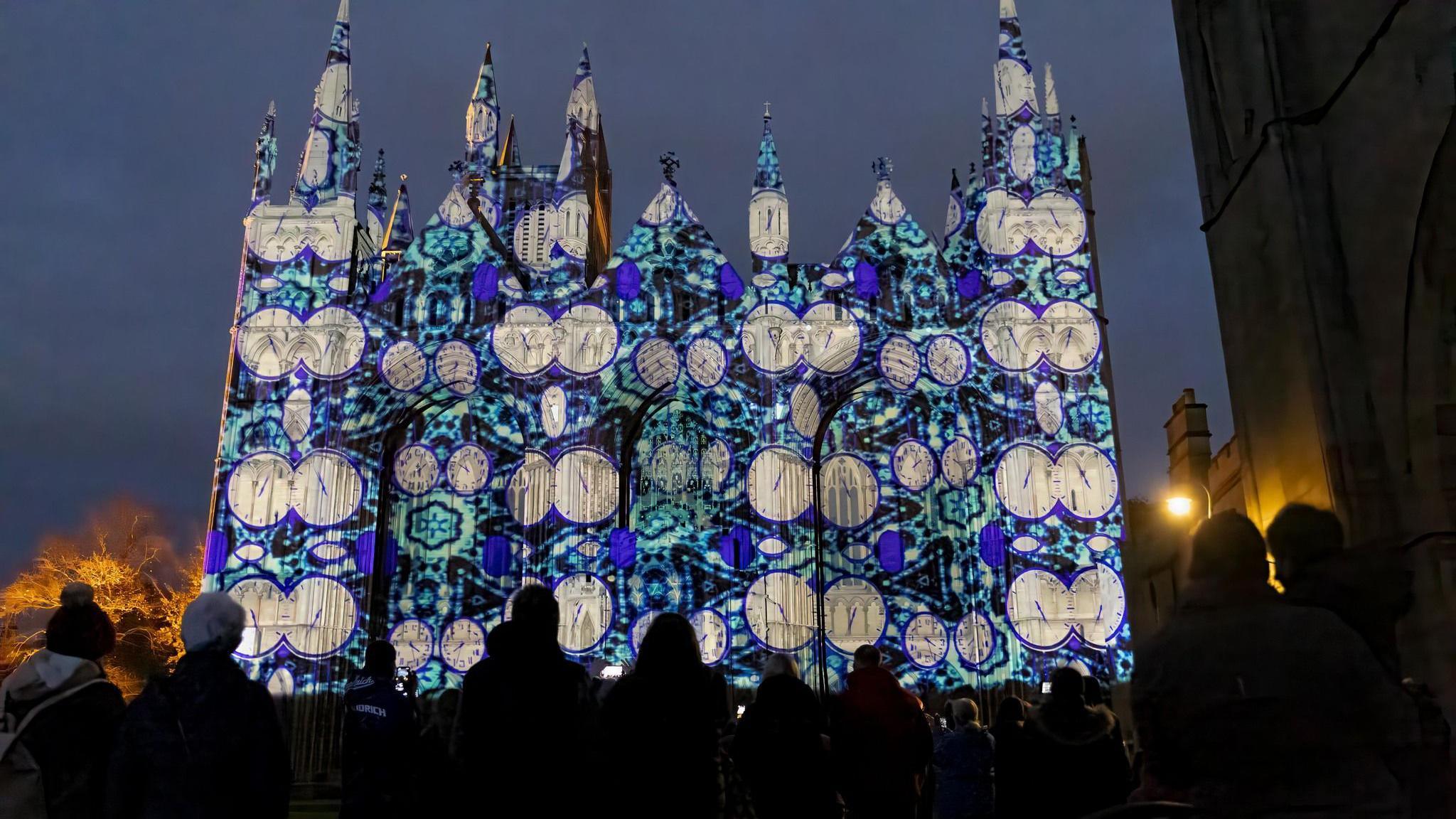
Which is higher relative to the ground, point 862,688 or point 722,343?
point 722,343

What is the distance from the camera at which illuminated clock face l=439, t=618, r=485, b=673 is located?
1892 centimetres

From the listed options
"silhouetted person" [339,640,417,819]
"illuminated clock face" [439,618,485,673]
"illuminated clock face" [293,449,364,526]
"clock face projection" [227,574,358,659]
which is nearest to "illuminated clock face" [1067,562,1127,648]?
"illuminated clock face" [439,618,485,673]

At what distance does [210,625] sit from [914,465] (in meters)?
17.0

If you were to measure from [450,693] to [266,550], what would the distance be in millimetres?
15819

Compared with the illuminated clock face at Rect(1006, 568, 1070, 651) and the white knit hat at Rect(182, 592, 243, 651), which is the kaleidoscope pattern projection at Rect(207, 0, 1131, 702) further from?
the white knit hat at Rect(182, 592, 243, 651)

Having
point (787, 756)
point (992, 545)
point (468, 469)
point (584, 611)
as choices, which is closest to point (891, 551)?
point (992, 545)

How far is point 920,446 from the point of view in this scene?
19453 mm

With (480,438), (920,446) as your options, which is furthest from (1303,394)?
(480,438)

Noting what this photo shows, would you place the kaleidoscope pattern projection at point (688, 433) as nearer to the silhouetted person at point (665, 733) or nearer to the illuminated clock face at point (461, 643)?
the illuminated clock face at point (461, 643)

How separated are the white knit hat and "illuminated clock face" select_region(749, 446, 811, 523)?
15273 millimetres

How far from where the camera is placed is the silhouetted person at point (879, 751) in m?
5.15

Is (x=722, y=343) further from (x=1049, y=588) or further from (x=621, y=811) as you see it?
(x=621, y=811)

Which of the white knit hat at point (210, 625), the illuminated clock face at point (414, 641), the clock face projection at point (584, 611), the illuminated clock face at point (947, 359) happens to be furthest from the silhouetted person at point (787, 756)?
the illuminated clock face at point (414, 641)

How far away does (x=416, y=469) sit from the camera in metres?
20.5
